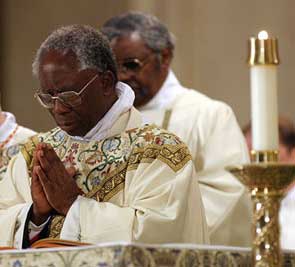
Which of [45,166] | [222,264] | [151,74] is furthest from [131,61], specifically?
[222,264]

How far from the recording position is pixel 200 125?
6105 millimetres

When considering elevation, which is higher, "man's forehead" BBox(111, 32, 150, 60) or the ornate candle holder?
"man's forehead" BBox(111, 32, 150, 60)

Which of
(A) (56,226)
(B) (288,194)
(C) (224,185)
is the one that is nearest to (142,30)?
(C) (224,185)

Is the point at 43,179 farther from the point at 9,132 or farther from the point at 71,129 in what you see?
the point at 9,132

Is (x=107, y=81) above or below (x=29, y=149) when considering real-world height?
above

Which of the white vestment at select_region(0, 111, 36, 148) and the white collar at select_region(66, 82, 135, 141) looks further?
the white vestment at select_region(0, 111, 36, 148)

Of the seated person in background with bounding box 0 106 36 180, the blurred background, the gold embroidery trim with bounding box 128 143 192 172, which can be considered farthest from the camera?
the blurred background

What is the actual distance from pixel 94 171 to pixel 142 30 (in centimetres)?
200

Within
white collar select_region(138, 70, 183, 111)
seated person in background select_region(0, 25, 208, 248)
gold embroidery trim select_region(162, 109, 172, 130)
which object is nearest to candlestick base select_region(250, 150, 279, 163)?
seated person in background select_region(0, 25, 208, 248)

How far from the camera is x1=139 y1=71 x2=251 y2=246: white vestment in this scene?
19.6 feet

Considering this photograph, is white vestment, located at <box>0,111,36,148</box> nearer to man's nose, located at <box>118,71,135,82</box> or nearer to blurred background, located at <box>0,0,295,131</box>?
man's nose, located at <box>118,71,135,82</box>

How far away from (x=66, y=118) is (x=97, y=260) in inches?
45.7

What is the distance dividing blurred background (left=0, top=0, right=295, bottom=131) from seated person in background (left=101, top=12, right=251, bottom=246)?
4.52ft

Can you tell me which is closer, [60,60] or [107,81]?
[60,60]
